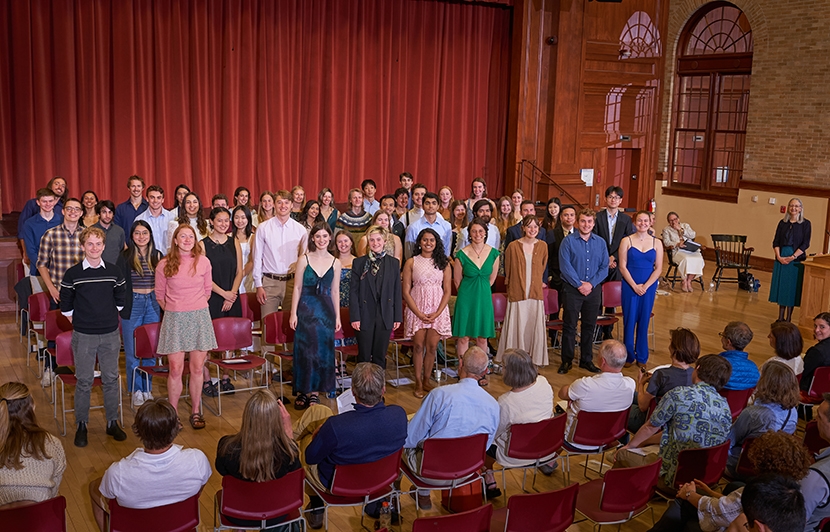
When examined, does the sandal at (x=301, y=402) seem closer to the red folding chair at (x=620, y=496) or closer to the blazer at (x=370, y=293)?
the blazer at (x=370, y=293)

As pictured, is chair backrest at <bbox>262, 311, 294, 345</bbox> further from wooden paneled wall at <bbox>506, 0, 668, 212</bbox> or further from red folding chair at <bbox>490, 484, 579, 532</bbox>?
wooden paneled wall at <bbox>506, 0, 668, 212</bbox>

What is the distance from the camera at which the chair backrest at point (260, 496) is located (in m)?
3.96

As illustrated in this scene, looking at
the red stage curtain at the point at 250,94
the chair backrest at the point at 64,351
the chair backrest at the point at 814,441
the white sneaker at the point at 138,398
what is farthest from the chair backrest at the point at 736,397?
the red stage curtain at the point at 250,94

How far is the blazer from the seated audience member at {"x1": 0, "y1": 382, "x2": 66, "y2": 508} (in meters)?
3.00

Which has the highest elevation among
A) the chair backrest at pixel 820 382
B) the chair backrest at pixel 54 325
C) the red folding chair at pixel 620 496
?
the chair backrest at pixel 54 325

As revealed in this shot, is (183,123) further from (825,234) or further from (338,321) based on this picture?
(825,234)

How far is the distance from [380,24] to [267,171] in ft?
10.4

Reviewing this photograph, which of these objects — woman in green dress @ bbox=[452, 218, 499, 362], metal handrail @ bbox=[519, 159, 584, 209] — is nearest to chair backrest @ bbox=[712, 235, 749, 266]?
metal handrail @ bbox=[519, 159, 584, 209]

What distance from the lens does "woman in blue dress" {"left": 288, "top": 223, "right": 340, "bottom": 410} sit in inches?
253

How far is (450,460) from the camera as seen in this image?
4617 mm

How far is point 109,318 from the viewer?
5.73 metres

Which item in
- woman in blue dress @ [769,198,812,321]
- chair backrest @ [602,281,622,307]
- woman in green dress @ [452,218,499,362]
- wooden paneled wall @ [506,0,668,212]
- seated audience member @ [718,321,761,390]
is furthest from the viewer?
wooden paneled wall @ [506,0,668,212]

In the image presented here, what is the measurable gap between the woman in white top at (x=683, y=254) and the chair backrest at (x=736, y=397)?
7.07 m

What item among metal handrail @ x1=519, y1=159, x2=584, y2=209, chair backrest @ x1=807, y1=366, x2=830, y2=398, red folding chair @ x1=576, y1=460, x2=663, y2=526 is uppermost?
metal handrail @ x1=519, y1=159, x2=584, y2=209
